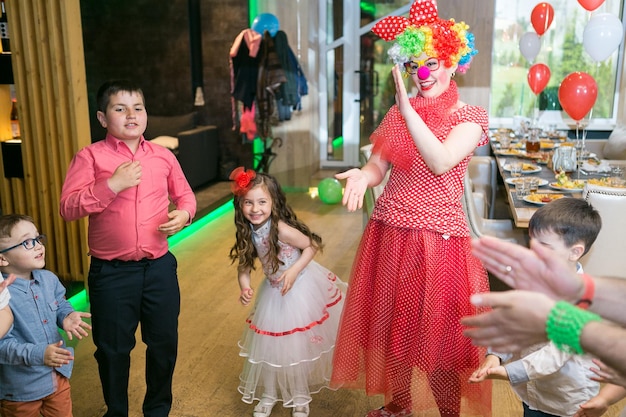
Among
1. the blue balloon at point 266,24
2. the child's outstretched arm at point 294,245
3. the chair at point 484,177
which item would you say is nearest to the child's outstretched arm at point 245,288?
the child's outstretched arm at point 294,245

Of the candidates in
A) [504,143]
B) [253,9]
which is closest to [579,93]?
[504,143]

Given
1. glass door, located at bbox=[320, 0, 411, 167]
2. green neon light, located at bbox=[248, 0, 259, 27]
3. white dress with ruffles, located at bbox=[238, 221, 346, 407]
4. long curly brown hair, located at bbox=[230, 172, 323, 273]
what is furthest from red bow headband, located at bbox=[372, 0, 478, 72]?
glass door, located at bbox=[320, 0, 411, 167]

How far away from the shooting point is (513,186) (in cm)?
418

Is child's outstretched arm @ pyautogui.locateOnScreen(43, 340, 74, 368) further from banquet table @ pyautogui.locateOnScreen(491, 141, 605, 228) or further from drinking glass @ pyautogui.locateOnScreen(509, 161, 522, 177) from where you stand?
drinking glass @ pyautogui.locateOnScreen(509, 161, 522, 177)

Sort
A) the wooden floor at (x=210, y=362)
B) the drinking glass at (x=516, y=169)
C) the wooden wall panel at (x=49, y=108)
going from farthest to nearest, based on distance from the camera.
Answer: the drinking glass at (x=516, y=169) → the wooden wall panel at (x=49, y=108) → the wooden floor at (x=210, y=362)

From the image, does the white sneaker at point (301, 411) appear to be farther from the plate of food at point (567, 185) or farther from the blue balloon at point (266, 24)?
the blue balloon at point (266, 24)

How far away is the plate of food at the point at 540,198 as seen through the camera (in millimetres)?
3474

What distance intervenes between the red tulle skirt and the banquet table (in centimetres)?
92

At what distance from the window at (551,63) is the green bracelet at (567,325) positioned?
301 inches

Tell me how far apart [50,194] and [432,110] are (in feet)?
9.16

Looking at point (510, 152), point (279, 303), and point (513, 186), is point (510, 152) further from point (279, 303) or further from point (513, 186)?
point (279, 303)

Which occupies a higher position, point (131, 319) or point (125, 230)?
point (125, 230)

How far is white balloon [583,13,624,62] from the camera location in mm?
4985

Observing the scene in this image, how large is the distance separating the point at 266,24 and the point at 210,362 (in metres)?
4.74
